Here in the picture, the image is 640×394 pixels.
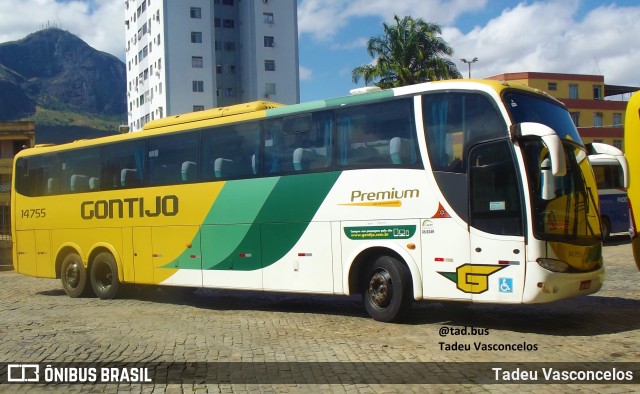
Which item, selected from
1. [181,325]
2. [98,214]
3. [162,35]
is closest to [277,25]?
[162,35]

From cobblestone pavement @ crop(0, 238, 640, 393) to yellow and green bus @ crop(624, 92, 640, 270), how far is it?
1.24m

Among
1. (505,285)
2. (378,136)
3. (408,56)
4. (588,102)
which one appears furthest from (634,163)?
(588,102)

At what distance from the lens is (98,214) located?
47.5ft

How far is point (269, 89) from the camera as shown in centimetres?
6931

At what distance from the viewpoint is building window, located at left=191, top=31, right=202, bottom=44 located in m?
67.1

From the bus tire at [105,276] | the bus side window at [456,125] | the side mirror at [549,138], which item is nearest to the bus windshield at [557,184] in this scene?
the side mirror at [549,138]

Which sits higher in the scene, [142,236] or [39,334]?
[142,236]

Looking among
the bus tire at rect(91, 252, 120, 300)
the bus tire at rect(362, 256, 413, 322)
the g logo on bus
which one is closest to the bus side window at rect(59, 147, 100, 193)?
the bus tire at rect(91, 252, 120, 300)

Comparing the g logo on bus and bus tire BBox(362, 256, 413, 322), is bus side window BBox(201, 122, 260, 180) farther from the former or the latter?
the g logo on bus

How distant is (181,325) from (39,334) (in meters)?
2.11

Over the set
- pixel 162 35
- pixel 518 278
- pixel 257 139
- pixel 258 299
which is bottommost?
pixel 258 299

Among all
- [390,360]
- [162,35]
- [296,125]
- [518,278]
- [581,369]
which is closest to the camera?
[581,369]

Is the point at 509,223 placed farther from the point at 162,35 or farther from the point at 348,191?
the point at 162,35

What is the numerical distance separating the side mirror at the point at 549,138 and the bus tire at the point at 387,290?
2.60 meters
